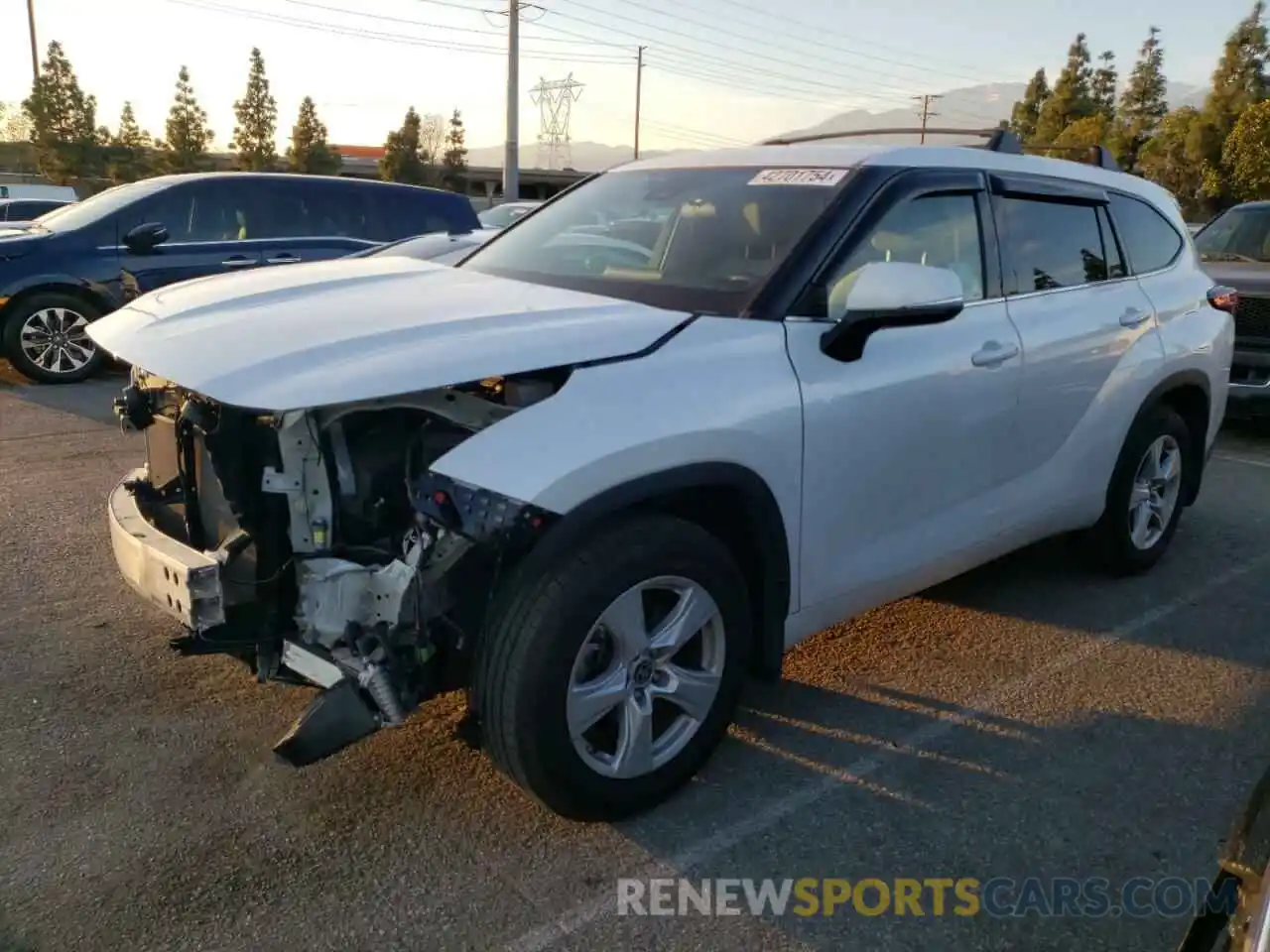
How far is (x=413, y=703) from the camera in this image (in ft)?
8.56

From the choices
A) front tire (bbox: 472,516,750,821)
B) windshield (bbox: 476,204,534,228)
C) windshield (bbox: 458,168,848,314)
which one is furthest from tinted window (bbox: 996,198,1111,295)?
windshield (bbox: 476,204,534,228)

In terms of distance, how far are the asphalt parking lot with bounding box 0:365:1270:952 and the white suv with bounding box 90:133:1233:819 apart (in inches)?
12.3

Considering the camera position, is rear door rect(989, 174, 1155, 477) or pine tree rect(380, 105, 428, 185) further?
pine tree rect(380, 105, 428, 185)

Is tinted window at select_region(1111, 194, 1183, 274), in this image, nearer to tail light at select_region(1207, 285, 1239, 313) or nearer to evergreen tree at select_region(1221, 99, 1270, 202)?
tail light at select_region(1207, 285, 1239, 313)

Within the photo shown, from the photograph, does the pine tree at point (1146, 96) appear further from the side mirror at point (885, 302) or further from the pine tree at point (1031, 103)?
the side mirror at point (885, 302)

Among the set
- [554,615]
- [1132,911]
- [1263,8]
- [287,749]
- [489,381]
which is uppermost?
[1263,8]

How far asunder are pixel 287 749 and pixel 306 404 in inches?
33.4

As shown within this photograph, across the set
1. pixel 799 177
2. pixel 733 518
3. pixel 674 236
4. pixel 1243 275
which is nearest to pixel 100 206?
pixel 674 236

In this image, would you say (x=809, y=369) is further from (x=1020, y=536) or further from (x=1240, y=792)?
(x=1240, y=792)

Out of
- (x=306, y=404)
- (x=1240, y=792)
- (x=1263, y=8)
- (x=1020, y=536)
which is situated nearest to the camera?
(x=306, y=404)

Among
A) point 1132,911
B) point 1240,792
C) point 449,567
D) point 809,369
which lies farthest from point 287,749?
point 1240,792

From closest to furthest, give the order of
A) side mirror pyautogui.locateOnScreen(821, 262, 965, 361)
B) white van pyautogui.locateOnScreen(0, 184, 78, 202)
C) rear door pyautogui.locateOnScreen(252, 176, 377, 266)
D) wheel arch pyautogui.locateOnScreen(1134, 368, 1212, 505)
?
side mirror pyautogui.locateOnScreen(821, 262, 965, 361), wheel arch pyautogui.locateOnScreen(1134, 368, 1212, 505), rear door pyautogui.locateOnScreen(252, 176, 377, 266), white van pyautogui.locateOnScreen(0, 184, 78, 202)

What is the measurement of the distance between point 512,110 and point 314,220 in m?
21.7

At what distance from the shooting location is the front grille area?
8.05 metres
